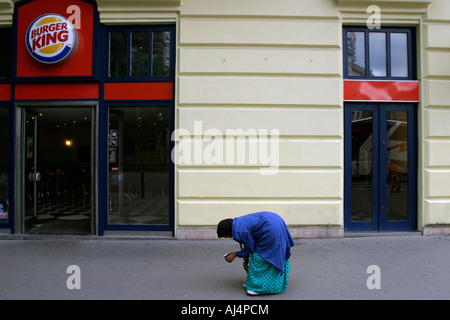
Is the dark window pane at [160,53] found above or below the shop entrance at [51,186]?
above

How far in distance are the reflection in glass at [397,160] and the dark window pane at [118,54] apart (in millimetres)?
5901

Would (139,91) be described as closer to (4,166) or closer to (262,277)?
(4,166)

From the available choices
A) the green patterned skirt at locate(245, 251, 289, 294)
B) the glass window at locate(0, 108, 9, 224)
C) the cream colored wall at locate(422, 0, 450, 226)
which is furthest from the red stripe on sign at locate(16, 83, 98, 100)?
the cream colored wall at locate(422, 0, 450, 226)

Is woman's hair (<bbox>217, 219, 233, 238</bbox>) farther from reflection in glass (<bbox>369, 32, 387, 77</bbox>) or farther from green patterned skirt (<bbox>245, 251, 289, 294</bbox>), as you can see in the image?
reflection in glass (<bbox>369, 32, 387, 77</bbox>)

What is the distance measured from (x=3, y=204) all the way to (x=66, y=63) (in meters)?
3.44

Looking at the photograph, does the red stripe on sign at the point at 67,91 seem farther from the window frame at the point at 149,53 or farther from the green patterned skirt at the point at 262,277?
the green patterned skirt at the point at 262,277

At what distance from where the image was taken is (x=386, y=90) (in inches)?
308

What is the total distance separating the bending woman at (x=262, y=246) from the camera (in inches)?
171

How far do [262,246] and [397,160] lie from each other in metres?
4.96

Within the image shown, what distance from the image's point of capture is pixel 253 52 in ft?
24.7

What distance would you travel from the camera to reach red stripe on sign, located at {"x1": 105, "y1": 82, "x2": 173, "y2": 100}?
7660 mm

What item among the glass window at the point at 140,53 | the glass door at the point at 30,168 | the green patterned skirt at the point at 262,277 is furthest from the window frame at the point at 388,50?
the glass door at the point at 30,168
